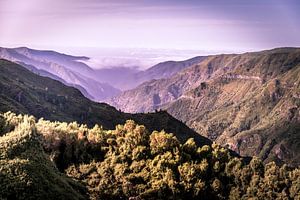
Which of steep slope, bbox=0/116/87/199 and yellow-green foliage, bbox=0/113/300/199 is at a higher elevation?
steep slope, bbox=0/116/87/199

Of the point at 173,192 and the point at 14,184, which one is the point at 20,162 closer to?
the point at 14,184

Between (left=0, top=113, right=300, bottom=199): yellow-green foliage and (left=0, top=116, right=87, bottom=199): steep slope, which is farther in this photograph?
(left=0, top=113, right=300, bottom=199): yellow-green foliage

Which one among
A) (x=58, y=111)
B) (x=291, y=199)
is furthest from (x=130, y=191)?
(x=58, y=111)

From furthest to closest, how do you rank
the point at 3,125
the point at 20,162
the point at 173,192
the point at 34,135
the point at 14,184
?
1. the point at 173,192
2. the point at 3,125
3. the point at 34,135
4. the point at 20,162
5. the point at 14,184

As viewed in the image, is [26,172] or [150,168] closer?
[26,172]

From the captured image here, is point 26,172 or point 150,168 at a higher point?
point 26,172

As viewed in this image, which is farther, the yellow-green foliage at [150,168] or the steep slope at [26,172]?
the yellow-green foliage at [150,168]

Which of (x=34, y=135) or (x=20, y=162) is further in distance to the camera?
(x=34, y=135)

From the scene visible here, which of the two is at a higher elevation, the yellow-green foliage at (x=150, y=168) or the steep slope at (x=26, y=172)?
the steep slope at (x=26, y=172)
